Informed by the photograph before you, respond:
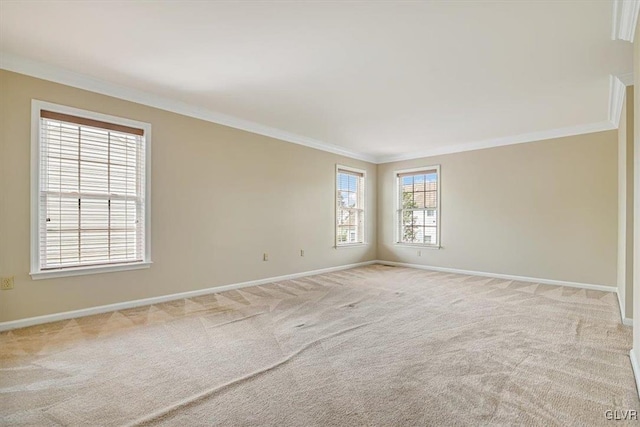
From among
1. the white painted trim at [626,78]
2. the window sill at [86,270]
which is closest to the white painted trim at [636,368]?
the white painted trim at [626,78]

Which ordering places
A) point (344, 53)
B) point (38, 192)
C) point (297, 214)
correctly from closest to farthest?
point (344, 53) < point (38, 192) < point (297, 214)

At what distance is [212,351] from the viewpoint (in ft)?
8.51

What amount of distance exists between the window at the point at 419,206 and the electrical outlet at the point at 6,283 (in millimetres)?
6265

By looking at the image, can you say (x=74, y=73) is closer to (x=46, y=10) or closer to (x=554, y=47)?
(x=46, y=10)

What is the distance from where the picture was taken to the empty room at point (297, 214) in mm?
2070

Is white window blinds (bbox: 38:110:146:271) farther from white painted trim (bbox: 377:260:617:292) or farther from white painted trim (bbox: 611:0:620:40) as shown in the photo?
white painted trim (bbox: 377:260:617:292)

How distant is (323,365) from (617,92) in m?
4.29

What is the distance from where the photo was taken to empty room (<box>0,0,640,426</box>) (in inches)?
81.5

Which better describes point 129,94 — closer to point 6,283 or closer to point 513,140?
point 6,283

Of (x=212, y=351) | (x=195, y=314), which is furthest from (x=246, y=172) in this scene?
(x=212, y=351)

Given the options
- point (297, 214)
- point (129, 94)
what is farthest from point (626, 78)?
point (129, 94)

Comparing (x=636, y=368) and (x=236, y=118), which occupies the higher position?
(x=236, y=118)

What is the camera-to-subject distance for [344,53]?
9.33ft

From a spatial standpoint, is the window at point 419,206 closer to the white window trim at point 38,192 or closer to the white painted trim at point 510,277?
the white painted trim at point 510,277
